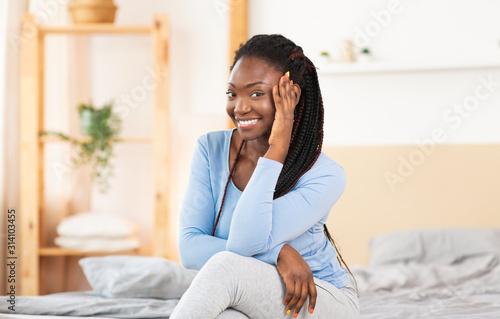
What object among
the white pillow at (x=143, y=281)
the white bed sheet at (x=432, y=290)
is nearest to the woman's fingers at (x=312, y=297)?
the white bed sheet at (x=432, y=290)

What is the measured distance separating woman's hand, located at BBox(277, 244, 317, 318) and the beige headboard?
6.00 ft

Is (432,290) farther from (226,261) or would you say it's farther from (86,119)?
(86,119)

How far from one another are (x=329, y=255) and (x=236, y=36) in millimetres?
2051

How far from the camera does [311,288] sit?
1.27 meters

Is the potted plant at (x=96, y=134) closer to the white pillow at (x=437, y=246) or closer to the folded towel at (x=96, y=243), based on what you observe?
the folded towel at (x=96, y=243)

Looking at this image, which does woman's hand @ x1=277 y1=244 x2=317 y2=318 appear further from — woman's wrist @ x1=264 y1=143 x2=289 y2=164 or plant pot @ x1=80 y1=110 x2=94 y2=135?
plant pot @ x1=80 y1=110 x2=94 y2=135

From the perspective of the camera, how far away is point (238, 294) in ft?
3.85

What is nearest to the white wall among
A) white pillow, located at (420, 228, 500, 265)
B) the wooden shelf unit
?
white pillow, located at (420, 228, 500, 265)

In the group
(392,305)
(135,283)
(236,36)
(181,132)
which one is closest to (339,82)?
(236,36)

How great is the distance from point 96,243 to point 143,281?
124 cm

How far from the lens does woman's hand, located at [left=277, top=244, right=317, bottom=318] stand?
1234mm

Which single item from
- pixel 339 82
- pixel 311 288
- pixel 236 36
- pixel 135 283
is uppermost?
pixel 236 36

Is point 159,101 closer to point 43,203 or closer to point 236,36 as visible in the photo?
point 236,36

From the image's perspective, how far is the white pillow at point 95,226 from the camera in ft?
10.1
